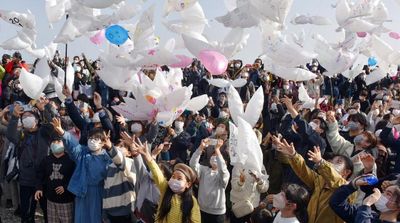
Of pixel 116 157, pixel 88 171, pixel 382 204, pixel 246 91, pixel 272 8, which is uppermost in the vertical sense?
pixel 272 8

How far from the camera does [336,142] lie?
5273 mm

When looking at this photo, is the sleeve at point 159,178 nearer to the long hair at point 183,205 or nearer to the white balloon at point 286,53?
the long hair at point 183,205

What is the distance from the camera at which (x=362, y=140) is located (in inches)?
186

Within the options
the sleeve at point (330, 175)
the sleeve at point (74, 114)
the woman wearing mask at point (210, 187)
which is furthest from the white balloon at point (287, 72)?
the sleeve at point (330, 175)

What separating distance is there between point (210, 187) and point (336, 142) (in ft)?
5.15

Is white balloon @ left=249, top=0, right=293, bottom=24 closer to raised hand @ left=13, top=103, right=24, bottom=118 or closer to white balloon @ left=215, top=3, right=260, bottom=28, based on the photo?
white balloon @ left=215, top=3, right=260, bottom=28

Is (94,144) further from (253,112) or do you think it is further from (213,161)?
(253,112)

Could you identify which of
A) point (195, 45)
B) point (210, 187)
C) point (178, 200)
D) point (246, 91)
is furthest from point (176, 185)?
point (246, 91)

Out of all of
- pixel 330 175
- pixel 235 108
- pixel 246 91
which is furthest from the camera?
pixel 246 91

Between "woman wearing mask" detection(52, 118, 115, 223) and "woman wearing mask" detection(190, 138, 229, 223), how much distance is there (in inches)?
34.7

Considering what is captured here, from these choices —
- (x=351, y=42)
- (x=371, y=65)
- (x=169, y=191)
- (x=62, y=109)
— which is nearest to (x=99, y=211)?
(x=169, y=191)

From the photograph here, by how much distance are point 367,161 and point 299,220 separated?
3.19ft

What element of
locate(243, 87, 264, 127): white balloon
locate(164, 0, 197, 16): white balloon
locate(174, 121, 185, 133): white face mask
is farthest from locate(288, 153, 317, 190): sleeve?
locate(174, 121, 185, 133): white face mask

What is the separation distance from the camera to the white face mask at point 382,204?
118 inches
